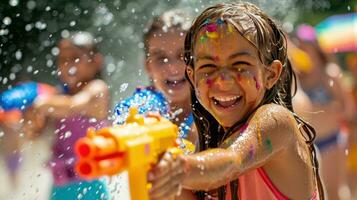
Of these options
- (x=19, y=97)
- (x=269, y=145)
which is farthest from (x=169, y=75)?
(x=19, y=97)

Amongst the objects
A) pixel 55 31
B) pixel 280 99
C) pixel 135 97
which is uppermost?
pixel 280 99

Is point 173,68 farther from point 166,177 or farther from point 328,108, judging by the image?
point 166,177

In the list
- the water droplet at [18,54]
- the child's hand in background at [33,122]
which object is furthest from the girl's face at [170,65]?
the water droplet at [18,54]

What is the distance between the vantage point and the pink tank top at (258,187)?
7.30ft

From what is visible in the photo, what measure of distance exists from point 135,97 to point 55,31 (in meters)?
4.49

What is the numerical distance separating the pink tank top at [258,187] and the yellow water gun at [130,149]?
64 centimetres

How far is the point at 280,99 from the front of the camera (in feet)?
7.87

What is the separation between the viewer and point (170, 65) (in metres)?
3.70

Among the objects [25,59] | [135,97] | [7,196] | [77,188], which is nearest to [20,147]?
[7,196]

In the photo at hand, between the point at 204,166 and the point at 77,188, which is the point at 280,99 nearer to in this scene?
the point at 204,166

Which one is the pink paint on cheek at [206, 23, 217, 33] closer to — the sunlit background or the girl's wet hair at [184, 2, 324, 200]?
the girl's wet hair at [184, 2, 324, 200]

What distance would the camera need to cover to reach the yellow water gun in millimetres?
1421

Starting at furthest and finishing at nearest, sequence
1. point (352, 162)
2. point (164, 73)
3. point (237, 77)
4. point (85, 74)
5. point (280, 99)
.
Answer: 1. point (352, 162)
2. point (85, 74)
3. point (164, 73)
4. point (280, 99)
5. point (237, 77)

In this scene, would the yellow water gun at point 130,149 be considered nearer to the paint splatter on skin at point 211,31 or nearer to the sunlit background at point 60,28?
the paint splatter on skin at point 211,31
